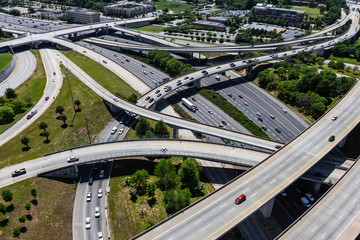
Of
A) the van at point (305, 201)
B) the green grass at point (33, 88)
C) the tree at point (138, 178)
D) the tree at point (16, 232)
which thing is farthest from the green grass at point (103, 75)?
→ the van at point (305, 201)

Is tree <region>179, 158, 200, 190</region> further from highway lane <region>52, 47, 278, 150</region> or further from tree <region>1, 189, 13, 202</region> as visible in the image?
tree <region>1, 189, 13, 202</region>

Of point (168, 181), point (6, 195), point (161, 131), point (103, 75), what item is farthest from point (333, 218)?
point (103, 75)

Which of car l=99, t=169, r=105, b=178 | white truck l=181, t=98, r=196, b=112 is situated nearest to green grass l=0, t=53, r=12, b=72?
→ white truck l=181, t=98, r=196, b=112

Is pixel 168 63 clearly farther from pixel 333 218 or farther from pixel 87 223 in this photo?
pixel 333 218

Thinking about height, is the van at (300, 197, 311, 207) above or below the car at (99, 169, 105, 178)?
below

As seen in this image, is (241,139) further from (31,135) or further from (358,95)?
(31,135)

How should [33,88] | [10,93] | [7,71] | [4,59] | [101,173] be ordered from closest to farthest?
[101,173]
[10,93]
[33,88]
[7,71]
[4,59]

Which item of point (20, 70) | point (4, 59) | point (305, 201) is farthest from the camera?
point (4, 59)

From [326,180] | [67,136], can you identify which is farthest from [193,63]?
[326,180]
